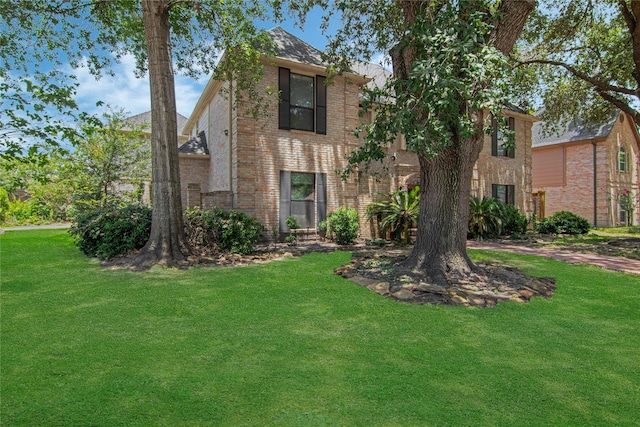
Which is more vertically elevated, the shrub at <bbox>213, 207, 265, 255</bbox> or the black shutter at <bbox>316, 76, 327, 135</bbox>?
the black shutter at <bbox>316, 76, 327, 135</bbox>

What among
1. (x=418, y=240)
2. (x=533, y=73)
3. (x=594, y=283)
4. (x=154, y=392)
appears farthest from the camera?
(x=533, y=73)

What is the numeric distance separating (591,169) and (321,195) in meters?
17.4

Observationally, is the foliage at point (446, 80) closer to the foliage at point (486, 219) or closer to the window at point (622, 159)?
the foliage at point (486, 219)

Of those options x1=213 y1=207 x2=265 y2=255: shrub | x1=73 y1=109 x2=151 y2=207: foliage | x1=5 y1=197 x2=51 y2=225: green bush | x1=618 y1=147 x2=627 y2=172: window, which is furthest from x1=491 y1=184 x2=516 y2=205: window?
x1=5 y1=197 x2=51 y2=225: green bush

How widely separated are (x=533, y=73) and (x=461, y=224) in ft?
32.2

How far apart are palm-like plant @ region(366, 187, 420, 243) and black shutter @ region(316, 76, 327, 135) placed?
317 centimetres

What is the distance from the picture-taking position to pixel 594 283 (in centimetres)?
586

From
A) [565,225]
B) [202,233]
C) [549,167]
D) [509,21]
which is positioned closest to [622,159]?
[549,167]

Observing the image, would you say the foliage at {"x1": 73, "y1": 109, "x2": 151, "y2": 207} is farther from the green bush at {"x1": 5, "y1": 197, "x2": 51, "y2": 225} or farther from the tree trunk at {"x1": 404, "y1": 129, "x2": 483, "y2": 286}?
the tree trunk at {"x1": 404, "y1": 129, "x2": 483, "y2": 286}

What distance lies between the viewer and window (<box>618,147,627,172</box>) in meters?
20.7

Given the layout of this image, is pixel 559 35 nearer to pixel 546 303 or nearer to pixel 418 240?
pixel 418 240

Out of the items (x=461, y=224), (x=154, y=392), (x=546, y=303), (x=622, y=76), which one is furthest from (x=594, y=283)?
(x=622, y=76)

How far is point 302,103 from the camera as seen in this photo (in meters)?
11.4

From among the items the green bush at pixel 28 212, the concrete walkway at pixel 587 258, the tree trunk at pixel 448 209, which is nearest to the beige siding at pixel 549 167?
the concrete walkway at pixel 587 258
